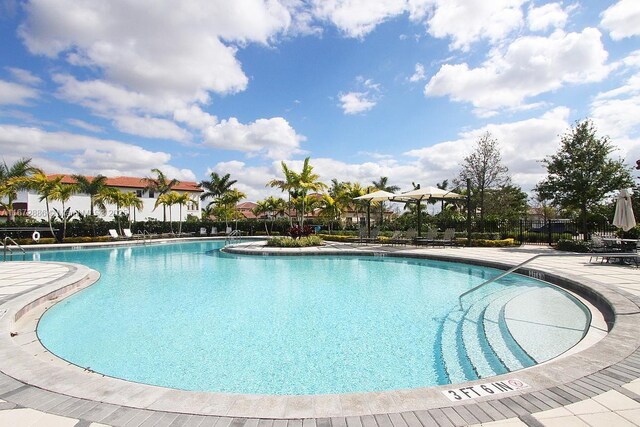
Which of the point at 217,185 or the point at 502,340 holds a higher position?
the point at 217,185

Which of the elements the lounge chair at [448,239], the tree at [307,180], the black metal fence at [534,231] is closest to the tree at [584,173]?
the black metal fence at [534,231]

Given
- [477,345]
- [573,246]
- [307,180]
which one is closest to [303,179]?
[307,180]

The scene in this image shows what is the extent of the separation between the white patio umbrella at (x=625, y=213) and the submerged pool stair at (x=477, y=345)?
17.7ft

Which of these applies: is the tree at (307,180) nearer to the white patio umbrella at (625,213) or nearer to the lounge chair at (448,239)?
the lounge chair at (448,239)

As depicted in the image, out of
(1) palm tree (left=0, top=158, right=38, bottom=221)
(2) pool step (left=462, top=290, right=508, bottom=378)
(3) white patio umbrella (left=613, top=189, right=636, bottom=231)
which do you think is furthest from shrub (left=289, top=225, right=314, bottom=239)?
(1) palm tree (left=0, top=158, right=38, bottom=221)

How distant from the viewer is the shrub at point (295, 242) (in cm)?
1856

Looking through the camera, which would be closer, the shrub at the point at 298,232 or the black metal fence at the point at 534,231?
the black metal fence at the point at 534,231

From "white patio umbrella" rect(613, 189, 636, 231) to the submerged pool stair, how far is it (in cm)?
539

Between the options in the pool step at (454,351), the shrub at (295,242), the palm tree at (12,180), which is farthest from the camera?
the palm tree at (12,180)

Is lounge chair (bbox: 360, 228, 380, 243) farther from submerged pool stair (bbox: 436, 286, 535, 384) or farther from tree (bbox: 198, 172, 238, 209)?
tree (bbox: 198, 172, 238, 209)

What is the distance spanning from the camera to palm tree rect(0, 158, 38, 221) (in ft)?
78.5

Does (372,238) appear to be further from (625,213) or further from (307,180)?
(625,213)

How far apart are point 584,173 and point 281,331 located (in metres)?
18.0

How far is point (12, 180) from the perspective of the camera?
A: 78.0 feet
